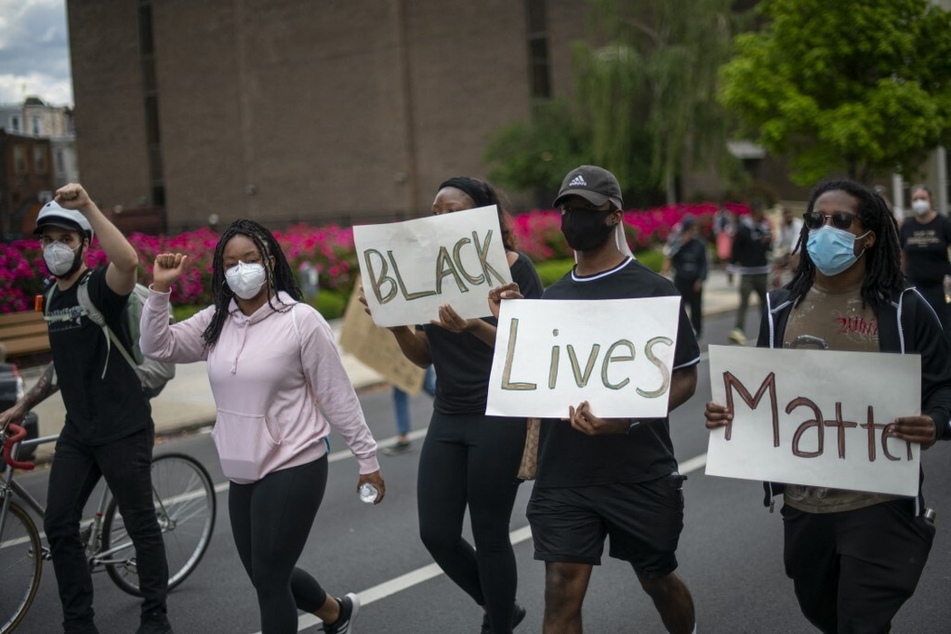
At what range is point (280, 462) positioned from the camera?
3711 mm

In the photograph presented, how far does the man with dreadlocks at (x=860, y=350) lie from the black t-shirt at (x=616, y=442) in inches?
10.4

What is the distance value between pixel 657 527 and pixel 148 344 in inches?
79.3

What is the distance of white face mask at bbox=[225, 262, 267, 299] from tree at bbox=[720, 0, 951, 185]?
12685mm

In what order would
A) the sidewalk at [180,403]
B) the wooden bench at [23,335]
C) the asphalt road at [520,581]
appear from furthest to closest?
the wooden bench at [23,335], the sidewalk at [180,403], the asphalt road at [520,581]

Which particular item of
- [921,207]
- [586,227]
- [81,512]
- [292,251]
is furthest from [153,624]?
[292,251]

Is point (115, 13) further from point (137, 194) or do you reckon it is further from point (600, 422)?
point (600, 422)

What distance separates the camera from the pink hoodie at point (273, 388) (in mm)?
3709

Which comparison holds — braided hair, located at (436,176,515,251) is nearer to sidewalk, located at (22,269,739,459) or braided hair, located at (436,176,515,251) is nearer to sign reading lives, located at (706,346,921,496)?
sign reading lives, located at (706,346,921,496)

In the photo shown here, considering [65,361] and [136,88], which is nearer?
[65,361]

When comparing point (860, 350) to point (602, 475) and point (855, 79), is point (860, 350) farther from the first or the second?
point (855, 79)

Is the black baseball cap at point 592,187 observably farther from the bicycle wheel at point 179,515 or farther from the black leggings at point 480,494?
the bicycle wheel at point 179,515

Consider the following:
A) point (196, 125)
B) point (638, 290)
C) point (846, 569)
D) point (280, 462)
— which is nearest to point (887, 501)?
point (846, 569)

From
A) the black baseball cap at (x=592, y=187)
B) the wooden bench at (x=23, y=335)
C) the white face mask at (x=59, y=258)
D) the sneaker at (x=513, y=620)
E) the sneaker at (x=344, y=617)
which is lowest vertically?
the sneaker at (x=513, y=620)

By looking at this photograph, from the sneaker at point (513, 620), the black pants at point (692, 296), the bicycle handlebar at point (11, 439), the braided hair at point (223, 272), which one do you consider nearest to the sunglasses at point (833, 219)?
the braided hair at point (223, 272)
